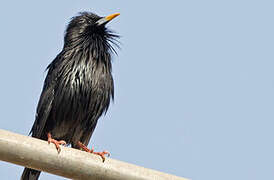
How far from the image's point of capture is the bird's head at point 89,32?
19.2 feet

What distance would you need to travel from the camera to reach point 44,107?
5426 millimetres

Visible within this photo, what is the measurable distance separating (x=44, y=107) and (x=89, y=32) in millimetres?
1198

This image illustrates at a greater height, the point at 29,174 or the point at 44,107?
the point at 44,107

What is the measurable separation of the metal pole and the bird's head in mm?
2693

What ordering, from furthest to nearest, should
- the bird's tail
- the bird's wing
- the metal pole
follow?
the bird's wing
the bird's tail
the metal pole

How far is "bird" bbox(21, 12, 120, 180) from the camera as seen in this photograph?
17.6 ft

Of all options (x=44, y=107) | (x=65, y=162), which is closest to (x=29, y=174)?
(x=44, y=107)

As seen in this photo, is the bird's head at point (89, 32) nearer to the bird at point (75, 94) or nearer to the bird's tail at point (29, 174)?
the bird at point (75, 94)

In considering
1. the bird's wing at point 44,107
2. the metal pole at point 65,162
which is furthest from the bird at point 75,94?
the metal pole at point 65,162

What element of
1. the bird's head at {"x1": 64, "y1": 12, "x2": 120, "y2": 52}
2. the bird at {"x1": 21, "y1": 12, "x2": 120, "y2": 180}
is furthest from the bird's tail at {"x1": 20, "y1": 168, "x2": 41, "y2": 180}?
the bird's head at {"x1": 64, "y1": 12, "x2": 120, "y2": 52}

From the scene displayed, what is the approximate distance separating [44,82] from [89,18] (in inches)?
41.7

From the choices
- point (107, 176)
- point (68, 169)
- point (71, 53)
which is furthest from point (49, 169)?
point (71, 53)

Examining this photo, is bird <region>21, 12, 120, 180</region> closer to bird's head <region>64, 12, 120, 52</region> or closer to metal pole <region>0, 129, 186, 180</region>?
bird's head <region>64, 12, 120, 52</region>

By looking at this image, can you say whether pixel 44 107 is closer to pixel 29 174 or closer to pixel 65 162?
pixel 29 174
